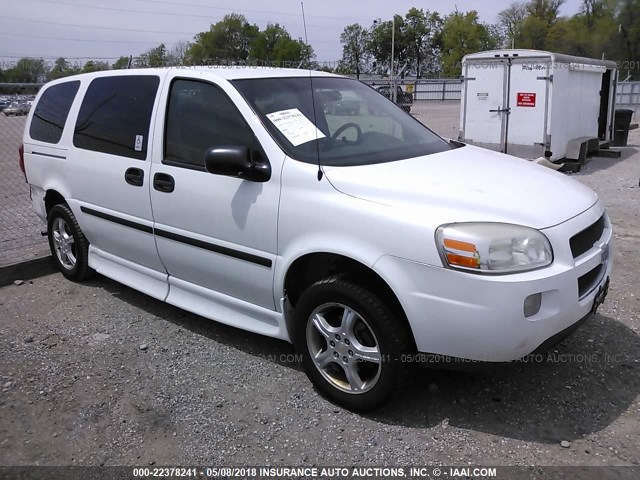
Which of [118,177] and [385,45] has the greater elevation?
[385,45]

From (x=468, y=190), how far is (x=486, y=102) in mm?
9933

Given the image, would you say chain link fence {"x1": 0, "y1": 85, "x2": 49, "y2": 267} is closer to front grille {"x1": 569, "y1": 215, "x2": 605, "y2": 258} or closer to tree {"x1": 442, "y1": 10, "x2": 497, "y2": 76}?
front grille {"x1": 569, "y1": 215, "x2": 605, "y2": 258}

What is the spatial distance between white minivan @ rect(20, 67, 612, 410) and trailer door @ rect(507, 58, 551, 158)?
793 centimetres

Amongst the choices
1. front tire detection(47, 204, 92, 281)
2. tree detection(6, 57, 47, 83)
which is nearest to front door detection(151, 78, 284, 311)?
front tire detection(47, 204, 92, 281)

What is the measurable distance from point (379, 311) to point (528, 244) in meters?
0.79

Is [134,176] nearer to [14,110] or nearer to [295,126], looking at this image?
[295,126]

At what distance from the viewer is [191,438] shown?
3154 mm

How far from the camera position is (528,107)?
38.6 feet

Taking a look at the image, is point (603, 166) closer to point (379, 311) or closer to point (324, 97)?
point (324, 97)

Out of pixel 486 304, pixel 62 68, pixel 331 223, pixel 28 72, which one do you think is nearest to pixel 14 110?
pixel 28 72

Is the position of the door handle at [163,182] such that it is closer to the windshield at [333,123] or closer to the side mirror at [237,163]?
the side mirror at [237,163]

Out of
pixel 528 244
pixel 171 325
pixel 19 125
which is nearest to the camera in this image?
pixel 528 244

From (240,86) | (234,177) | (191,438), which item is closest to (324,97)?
(240,86)

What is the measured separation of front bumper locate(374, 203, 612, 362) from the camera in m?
2.79
